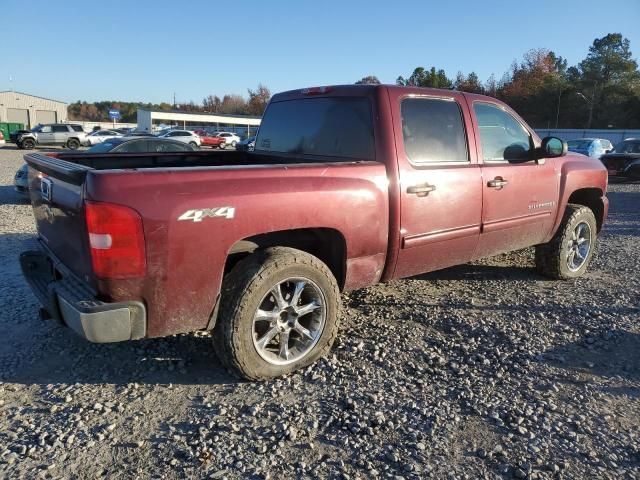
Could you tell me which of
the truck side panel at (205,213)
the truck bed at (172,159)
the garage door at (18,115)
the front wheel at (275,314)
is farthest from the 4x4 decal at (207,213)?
the garage door at (18,115)

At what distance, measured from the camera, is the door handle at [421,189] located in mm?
3676

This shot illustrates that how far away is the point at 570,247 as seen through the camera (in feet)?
18.0

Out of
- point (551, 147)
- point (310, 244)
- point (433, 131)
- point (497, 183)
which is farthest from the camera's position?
point (551, 147)

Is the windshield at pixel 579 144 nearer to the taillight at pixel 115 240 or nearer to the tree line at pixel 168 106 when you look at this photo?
the taillight at pixel 115 240

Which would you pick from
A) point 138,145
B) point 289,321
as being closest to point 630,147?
point 138,145

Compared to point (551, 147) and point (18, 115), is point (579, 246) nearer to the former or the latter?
point (551, 147)

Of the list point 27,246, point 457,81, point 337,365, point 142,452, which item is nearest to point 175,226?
point 142,452

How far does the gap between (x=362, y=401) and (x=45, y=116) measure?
2696 inches

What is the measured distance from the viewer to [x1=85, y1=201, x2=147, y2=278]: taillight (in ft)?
8.27

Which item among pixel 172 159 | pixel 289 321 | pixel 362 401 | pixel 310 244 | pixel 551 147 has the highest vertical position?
pixel 551 147

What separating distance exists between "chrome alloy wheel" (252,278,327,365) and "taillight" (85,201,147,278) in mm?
851

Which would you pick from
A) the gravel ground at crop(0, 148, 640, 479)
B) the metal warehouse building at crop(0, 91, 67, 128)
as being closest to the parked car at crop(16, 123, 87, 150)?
the metal warehouse building at crop(0, 91, 67, 128)

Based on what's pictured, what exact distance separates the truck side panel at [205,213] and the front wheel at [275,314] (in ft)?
0.54

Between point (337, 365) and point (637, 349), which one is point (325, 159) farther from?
point (637, 349)
